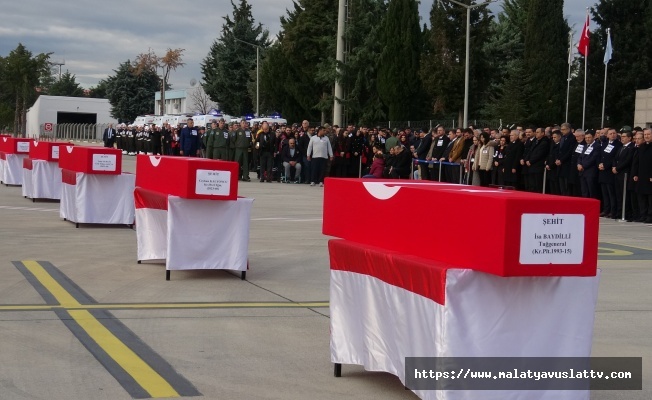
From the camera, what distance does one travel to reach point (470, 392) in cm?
584

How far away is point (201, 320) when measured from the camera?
31.4 feet

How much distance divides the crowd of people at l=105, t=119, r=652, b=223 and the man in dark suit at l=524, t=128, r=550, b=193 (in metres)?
0.02

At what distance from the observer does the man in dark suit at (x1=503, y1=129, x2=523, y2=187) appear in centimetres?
2606

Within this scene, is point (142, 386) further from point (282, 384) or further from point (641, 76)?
point (641, 76)

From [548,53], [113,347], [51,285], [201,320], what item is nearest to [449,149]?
[51,285]

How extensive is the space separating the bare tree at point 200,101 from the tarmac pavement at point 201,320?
10008 centimetres

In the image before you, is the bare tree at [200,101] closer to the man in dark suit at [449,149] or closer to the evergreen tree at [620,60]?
the evergreen tree at [620,60]

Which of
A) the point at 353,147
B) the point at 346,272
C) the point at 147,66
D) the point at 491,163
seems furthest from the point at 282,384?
the point at 147,66

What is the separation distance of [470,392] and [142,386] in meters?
2.33

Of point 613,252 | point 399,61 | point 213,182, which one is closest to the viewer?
point 213,182

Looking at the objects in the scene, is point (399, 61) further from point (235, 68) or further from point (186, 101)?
point (186, 101)

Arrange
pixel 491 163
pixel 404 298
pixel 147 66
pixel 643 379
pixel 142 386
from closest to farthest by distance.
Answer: pixel 404 298 < pixel 142 386 < pixel 643 379 < pixel 491 163 < pixel 147 66

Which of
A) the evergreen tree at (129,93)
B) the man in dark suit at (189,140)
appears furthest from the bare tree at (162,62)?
the man in dark suit at (189,140)

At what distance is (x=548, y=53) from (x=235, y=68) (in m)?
32.8
